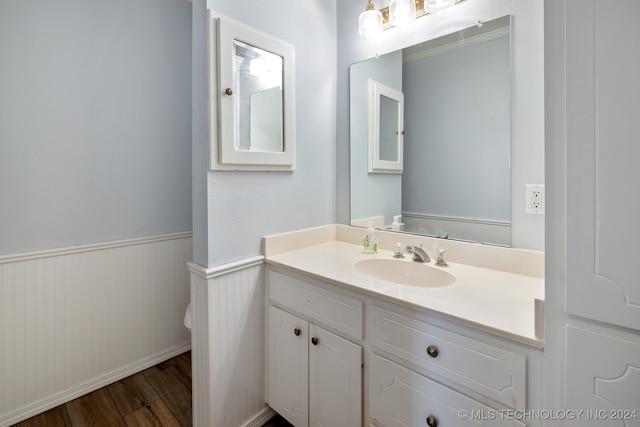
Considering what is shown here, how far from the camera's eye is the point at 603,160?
2.15ft

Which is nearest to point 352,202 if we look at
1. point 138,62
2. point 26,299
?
point 138,62

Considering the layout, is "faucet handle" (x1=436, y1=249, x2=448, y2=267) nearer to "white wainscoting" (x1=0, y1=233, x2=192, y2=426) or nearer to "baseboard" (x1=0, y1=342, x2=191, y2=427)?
"white wainscoting" (x1=0, y1=233, x2=192, y2=426)

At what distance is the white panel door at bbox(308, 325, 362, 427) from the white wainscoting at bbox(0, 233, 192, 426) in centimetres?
126

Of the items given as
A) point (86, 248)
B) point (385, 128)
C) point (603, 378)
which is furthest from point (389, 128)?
point (86, 248)

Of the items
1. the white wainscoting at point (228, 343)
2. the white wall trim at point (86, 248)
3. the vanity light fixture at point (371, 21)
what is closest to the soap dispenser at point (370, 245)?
the white wainscoting at point (228, 343)

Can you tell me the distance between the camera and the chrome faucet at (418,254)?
139 centimetres

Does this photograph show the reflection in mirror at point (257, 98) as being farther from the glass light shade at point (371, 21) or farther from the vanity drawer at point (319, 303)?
the vanity drawer at point (319, 303)

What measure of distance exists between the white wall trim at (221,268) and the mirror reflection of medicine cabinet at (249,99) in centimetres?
42

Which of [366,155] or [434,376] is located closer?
[434,376]

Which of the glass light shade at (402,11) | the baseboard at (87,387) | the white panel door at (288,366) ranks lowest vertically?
the baseboard at (87,387)

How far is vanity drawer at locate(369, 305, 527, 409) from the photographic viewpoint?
80 centimetres

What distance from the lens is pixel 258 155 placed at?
1418 mm

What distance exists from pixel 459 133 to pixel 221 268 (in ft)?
4.00

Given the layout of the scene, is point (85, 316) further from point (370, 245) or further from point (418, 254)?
point (418, 254)
